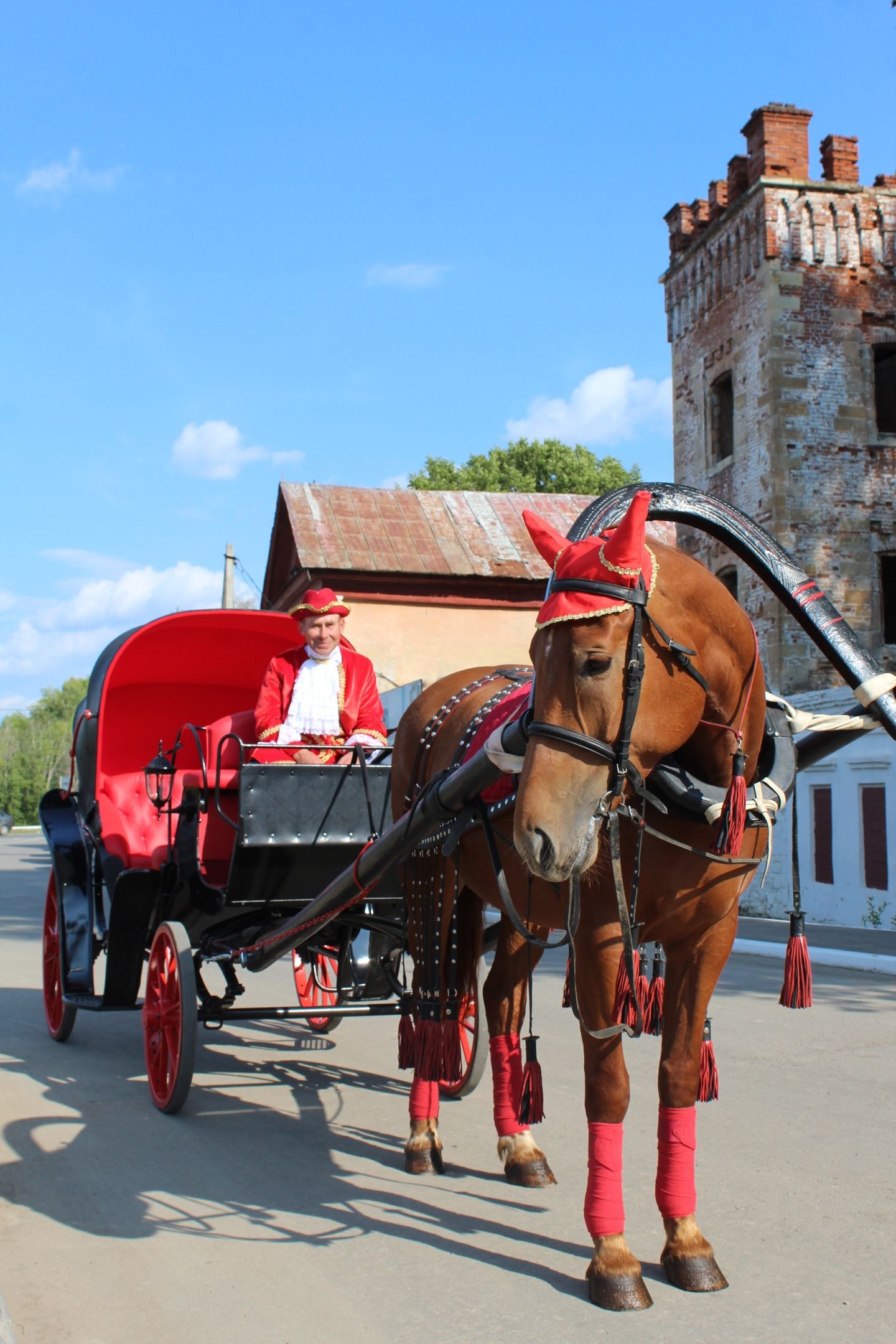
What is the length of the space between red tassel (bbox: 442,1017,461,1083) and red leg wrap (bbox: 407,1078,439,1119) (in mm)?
357

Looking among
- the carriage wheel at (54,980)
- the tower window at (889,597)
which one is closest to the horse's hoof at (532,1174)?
the carriage wheel at (54,980)

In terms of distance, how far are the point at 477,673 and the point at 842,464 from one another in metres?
19.1

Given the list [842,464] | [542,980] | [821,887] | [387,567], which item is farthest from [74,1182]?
[842,464]

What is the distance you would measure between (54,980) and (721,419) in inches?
816

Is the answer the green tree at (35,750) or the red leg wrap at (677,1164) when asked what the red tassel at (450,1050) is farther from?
the green tree at (35,750)

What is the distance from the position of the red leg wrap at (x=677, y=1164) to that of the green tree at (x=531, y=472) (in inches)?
1660

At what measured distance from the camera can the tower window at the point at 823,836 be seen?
51.7ft

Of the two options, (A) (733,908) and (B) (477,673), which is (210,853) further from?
(A) (733,908)

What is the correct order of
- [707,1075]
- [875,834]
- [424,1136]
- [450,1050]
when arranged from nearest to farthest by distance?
[707,1075] → [450,1050] → [424,1136] → [875,834]

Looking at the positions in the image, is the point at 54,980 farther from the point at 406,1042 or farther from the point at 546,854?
the point at 546,854

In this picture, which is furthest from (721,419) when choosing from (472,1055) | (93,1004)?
(93,1004)

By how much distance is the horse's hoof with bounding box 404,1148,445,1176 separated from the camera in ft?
15.3

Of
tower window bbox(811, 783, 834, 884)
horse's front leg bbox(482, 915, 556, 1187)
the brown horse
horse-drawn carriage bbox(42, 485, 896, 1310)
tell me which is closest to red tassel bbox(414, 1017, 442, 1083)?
horse-drawn carriage bbox(42, 485, 896, 1310)

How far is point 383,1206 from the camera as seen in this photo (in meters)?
4.27
